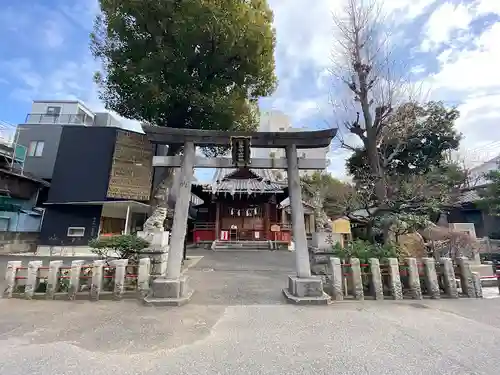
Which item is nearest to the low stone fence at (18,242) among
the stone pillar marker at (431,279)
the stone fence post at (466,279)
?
the stone pillar marker at (431,279)

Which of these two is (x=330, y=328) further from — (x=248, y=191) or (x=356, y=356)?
(x=248, y=191)

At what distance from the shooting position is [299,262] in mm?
6352

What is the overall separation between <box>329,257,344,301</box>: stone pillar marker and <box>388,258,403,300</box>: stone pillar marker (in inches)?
48.9

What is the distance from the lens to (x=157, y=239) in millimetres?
7609

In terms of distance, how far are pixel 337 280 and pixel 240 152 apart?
4.16 metres

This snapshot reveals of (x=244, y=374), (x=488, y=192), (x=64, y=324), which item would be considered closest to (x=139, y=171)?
(x=64, y=324)

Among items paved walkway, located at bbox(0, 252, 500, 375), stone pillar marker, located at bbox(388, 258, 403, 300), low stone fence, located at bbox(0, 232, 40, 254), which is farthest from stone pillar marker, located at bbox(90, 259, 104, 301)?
low stone fence, located at bbox(0, 232, 40, 254)

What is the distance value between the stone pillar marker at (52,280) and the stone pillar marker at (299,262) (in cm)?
573

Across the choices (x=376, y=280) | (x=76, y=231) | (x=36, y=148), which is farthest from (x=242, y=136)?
(x=36, y=148)

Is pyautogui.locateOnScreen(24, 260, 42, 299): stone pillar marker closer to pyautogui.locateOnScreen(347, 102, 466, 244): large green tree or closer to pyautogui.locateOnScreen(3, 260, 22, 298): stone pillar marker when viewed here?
pyautogui.locateOnScreen(3, 260, 22, 298): stone pillar marker

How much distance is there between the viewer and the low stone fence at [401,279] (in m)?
6.24

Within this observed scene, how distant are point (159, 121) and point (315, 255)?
10425 millimetres

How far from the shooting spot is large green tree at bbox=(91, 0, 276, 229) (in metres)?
11.1

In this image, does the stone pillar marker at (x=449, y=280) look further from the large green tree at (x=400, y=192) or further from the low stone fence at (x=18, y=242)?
the low stone fence at (x=18, y=242)
